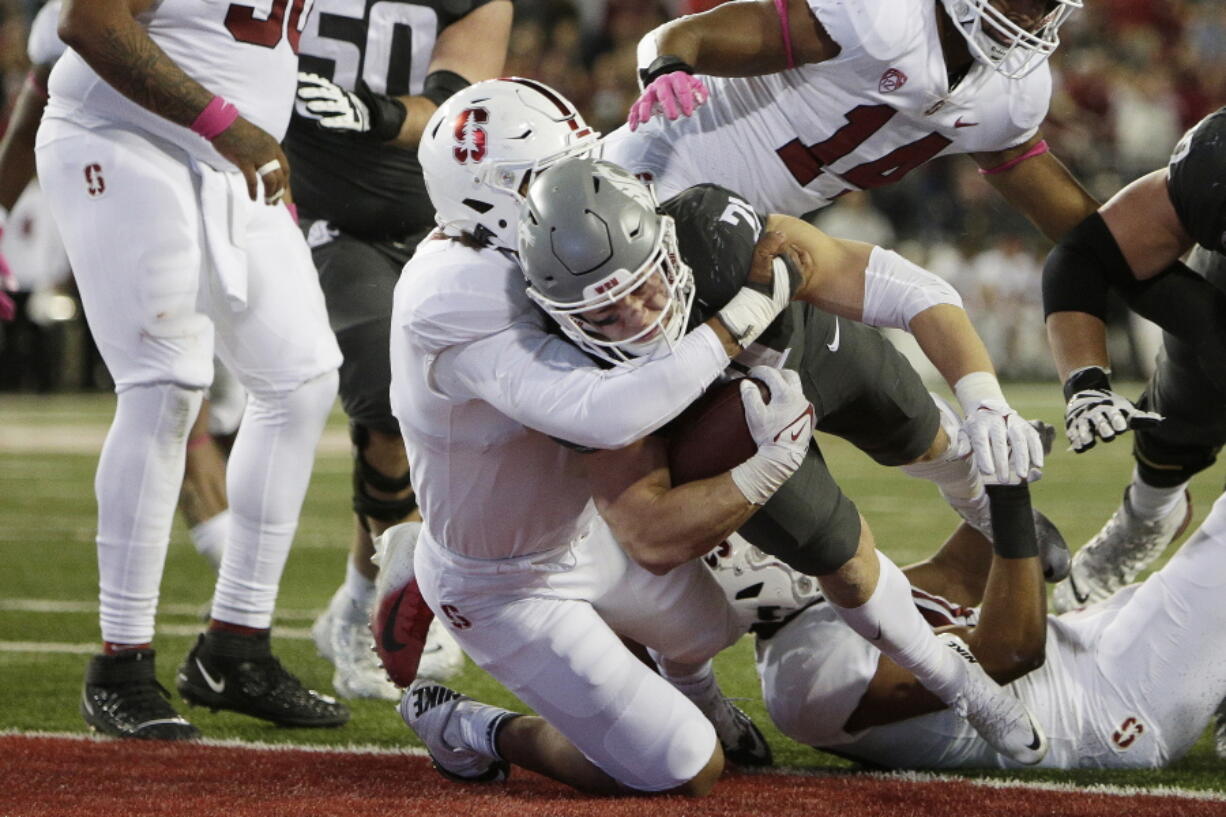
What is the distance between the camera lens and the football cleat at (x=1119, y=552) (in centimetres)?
384

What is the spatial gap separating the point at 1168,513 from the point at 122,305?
2.30 m

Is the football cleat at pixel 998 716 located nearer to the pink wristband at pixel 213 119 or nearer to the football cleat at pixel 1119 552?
the football cleat at pixel 1119 552

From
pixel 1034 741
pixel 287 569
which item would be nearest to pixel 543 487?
pixel 1034 741

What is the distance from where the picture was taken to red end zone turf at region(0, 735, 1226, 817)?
254 cm

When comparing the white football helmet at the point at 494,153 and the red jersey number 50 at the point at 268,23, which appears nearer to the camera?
the white football helmet at the point at 494,153

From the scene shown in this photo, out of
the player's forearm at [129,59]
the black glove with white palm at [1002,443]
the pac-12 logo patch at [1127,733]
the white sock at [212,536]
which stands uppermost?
the player's forearm at [129,59]

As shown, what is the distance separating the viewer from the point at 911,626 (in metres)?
2.70

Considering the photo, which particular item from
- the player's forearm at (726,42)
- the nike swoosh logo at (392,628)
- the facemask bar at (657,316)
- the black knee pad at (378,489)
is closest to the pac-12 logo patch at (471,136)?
the facemask bar at (657,316)

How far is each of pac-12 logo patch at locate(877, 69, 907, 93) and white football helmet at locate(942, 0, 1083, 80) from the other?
14 cm

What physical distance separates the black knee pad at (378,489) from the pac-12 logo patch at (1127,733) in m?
1.75

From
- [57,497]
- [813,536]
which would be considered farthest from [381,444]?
[57,497]

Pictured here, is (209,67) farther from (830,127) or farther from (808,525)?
(808,525)

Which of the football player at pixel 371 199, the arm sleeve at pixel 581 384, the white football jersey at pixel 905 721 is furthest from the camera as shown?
the football player at pixel 371 199

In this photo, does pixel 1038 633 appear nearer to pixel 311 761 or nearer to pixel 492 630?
pixel 492 630
